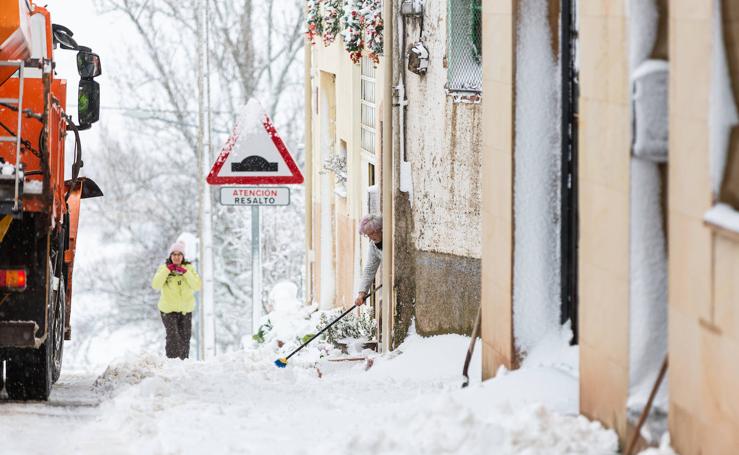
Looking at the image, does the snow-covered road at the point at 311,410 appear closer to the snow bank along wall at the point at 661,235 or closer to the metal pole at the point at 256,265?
the snow bank along wall at the point at 661,235

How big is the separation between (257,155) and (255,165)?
0.28 feet

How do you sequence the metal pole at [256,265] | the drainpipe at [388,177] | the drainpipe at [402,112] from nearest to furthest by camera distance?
the drainpipe at [402,112] → the drainpipe at [388,177] → the metal pole at [256,265]

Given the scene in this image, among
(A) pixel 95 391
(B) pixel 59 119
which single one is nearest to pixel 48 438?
(A) pixel 95 391

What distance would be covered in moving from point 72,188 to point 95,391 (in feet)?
5.92

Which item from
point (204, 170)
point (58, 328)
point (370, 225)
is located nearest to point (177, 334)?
point (370, 225)

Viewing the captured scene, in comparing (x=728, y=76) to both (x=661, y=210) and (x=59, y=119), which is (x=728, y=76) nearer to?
(x=661, y=210)

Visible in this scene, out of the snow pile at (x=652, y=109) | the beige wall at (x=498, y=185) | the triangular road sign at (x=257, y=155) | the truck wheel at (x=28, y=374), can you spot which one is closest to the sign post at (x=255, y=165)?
the triangular road sign at (x=257, y=155)

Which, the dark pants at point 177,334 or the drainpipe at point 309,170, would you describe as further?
the drainpipe at point 309,170

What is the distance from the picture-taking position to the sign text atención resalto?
41.0ft

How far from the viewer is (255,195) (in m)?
12.6

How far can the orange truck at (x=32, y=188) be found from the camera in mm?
9156

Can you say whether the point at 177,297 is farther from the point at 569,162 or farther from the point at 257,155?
the point at 569,162

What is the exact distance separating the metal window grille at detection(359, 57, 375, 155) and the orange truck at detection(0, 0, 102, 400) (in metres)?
5.52

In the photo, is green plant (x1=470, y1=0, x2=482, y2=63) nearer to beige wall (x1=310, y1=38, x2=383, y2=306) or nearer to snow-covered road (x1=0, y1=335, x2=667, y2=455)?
snow-covered road (x1=0, y1=335, x2=667, y2=455)
